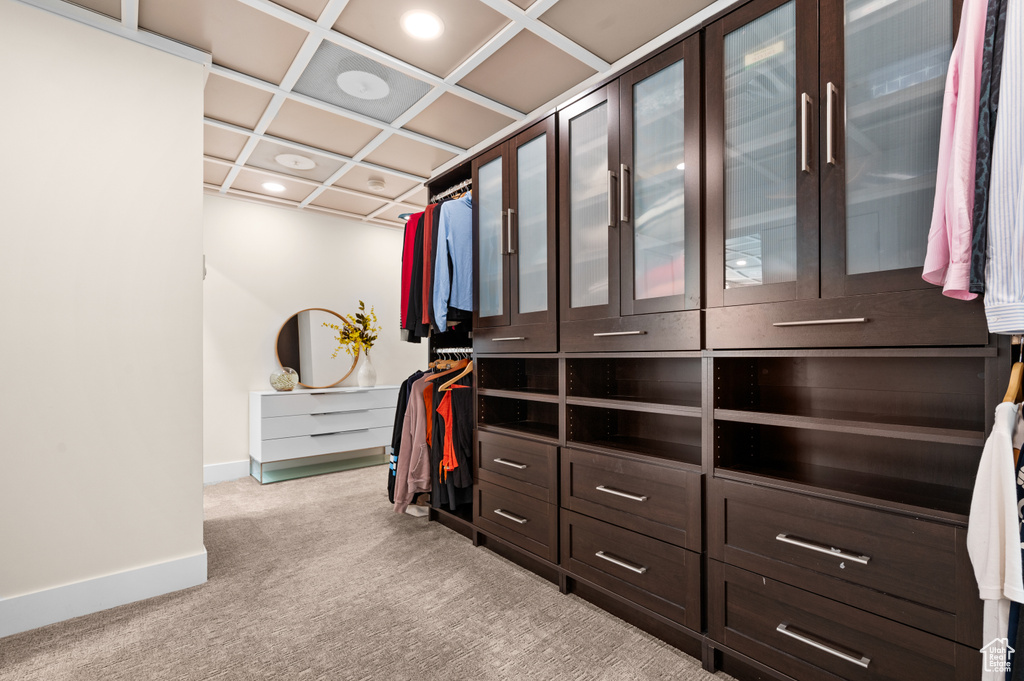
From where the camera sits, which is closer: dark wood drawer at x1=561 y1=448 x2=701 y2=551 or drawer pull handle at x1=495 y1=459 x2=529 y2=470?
dark wood drawer at x1=561 y1=448 x2=701 y2=551

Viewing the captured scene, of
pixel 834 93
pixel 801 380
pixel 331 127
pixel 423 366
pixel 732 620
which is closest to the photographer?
pixel 834 93

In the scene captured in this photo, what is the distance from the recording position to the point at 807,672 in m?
1.42

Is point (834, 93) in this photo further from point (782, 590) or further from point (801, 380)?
point (782, 590)

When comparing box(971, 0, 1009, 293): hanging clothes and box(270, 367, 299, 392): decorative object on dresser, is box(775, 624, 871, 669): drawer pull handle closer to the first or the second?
box(971, 0, 1009, 293): hanging clothes

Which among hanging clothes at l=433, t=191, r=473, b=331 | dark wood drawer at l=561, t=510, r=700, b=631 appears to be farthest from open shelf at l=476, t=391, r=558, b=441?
dark wood drawer at l=561, t=510, r=700, b=631

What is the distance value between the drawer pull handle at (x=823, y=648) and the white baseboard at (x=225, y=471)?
4435 mm

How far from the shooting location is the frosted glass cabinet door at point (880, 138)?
1281 mm

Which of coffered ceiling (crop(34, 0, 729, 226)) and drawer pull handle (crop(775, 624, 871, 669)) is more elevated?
coffered ceiling (crop(34, 0, 729, 226))

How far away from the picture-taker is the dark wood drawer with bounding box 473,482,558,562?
2.27m

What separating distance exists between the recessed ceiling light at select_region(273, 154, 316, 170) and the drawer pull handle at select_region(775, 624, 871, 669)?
3.91 m

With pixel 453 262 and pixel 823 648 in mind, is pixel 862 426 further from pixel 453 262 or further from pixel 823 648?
pixel 453 262

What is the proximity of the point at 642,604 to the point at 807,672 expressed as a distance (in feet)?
1.86

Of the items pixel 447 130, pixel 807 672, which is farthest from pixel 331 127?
pixel 807 672

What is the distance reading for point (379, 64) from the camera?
2527 mm
